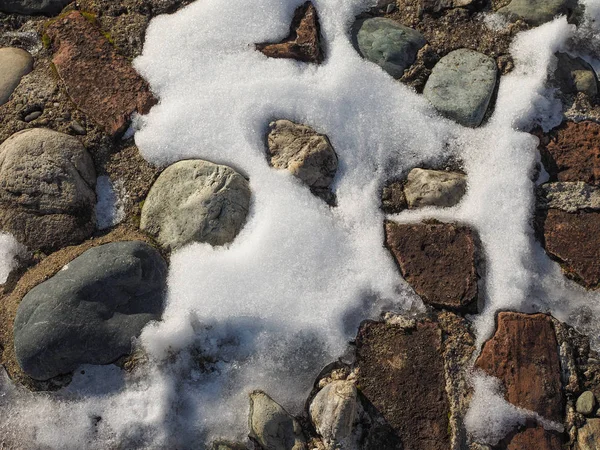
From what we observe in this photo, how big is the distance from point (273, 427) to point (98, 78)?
72.2 inches

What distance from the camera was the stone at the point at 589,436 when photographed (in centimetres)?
216

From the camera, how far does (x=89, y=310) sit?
224cm

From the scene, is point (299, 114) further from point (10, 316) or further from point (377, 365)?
point (10, 316)

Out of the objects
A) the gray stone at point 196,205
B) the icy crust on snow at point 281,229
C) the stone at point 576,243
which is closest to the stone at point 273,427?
the icy crust on snow at point 281,229

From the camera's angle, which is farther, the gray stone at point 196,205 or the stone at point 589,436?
the gray stone at point 196,205

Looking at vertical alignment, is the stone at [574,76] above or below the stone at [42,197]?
above

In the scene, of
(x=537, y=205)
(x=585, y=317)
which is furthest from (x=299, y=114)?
(x=585, y=317)

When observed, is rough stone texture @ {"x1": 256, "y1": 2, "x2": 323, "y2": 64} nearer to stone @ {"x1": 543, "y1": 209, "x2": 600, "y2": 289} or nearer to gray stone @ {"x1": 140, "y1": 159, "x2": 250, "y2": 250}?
gray stone @ {"x1": 140, "y1": 159, "x2": 250, "y2": 250}

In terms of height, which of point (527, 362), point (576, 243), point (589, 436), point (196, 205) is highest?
point (196, 205)

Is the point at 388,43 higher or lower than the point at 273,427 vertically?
higher

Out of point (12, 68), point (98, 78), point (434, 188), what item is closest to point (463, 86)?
point (434, 188)

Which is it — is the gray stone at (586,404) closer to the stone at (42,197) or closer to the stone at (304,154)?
the stone at (304,154)

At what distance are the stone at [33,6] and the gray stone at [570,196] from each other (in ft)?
8.64

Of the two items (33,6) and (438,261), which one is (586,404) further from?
(33,6)
